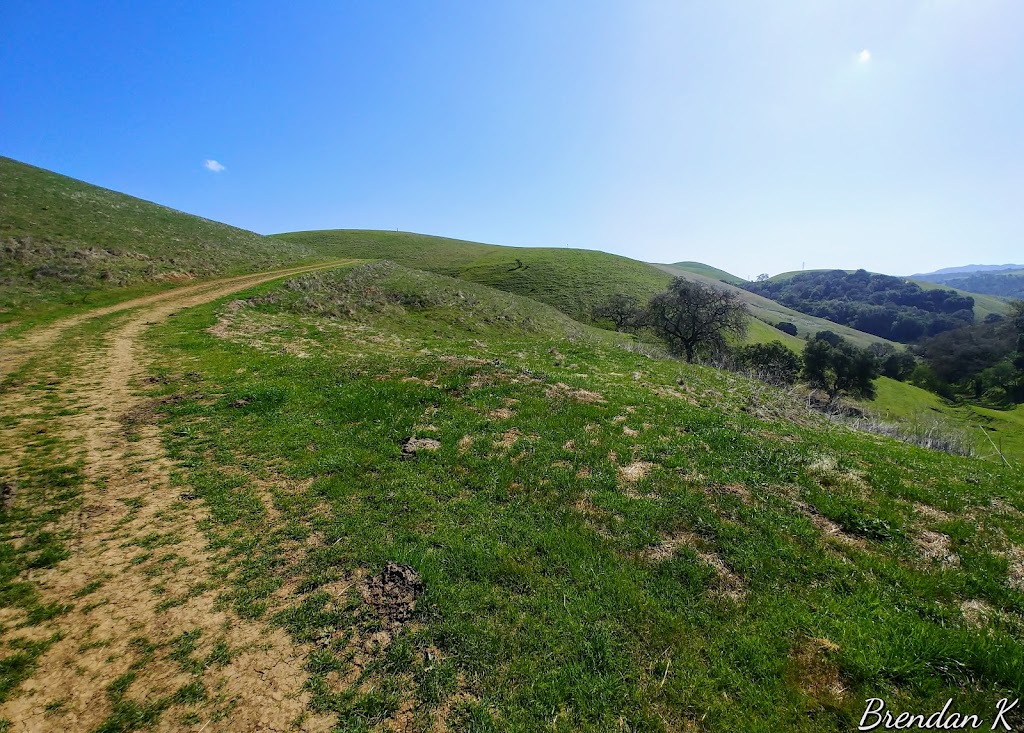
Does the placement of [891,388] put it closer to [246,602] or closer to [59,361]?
[246,602]

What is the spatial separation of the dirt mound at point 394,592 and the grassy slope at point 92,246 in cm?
3155

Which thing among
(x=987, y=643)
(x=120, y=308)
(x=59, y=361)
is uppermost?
(x=120, y=308)

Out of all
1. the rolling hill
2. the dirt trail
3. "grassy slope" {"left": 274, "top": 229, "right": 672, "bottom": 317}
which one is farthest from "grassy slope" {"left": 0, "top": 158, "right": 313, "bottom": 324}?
"grassy slope" {"left": 274, "top": 229, "right": 672, "bottom": 317}

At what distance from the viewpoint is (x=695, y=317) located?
46.0 meters

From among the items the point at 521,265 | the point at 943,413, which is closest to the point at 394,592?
the point at 943,413

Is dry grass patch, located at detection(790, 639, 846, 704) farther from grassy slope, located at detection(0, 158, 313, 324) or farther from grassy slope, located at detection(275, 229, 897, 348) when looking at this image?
grassy slope, located at detection(275, 229, 897, 348)

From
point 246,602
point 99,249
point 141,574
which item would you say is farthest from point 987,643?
point 99,249

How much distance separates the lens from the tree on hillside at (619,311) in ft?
224

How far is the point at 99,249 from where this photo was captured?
35562mm

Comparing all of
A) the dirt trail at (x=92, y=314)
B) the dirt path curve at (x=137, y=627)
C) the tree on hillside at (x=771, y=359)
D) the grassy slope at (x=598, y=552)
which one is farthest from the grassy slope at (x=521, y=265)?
the dirt path curve at (x=137, y=627)

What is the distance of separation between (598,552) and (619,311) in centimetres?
6766

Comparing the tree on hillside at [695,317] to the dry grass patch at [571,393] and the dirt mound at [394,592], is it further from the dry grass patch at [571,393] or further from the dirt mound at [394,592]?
the dirt mound at [394,592]

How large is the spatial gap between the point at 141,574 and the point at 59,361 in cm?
1682

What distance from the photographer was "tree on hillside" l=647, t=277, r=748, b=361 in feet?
148
